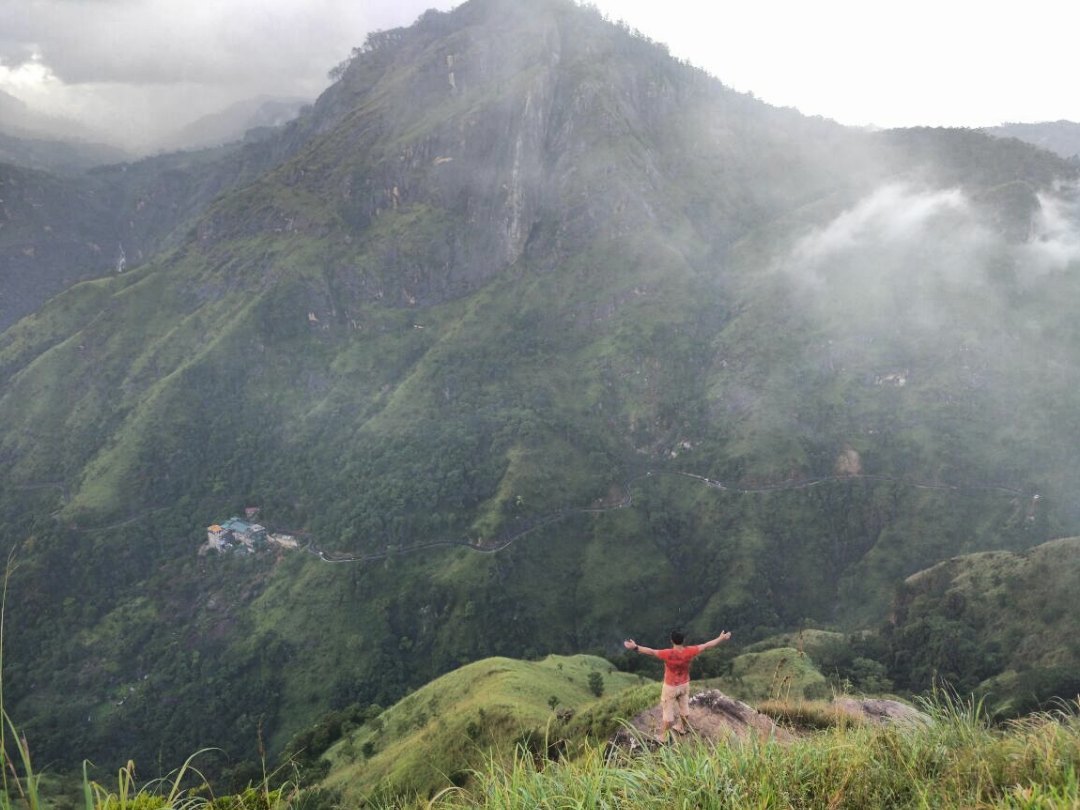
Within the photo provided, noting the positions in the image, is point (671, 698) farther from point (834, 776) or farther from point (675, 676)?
point (834, 776)

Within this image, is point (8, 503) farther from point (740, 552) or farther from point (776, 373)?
point (776, 373)

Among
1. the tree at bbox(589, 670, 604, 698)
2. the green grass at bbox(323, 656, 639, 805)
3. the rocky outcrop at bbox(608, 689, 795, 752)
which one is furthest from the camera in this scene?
the tree at bbox(589, 670, 604, 698)

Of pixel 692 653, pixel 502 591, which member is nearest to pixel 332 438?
pixel 502 591

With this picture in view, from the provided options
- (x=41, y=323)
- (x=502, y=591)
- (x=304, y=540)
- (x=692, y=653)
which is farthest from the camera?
(x=41, y=323)

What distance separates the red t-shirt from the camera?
45.2ft

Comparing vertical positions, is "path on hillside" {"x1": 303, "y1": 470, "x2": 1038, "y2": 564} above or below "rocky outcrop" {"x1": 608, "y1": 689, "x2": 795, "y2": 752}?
below

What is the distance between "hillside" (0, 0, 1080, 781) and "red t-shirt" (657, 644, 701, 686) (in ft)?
289

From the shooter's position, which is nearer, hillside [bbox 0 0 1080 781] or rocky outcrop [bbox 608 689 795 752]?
rocky outcrop [bbox 608 689 795 752]

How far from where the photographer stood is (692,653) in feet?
44.9

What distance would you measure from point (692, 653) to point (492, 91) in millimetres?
201161

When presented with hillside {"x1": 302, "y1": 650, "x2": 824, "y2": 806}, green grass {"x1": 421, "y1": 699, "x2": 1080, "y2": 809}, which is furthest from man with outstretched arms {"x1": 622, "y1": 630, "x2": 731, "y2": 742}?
hillside {"x1": 302, "y1": 650, "x2": 824, "y2": 806}

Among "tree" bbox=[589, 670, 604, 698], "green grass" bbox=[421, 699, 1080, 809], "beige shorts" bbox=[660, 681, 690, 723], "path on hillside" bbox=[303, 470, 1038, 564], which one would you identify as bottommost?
"path on hillside" bbox=[303, 470, 1038, 564]

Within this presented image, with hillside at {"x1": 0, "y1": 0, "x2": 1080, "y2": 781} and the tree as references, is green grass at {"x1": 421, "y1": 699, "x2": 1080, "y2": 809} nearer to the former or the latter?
the tree

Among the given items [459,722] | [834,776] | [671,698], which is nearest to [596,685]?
[459,722]
